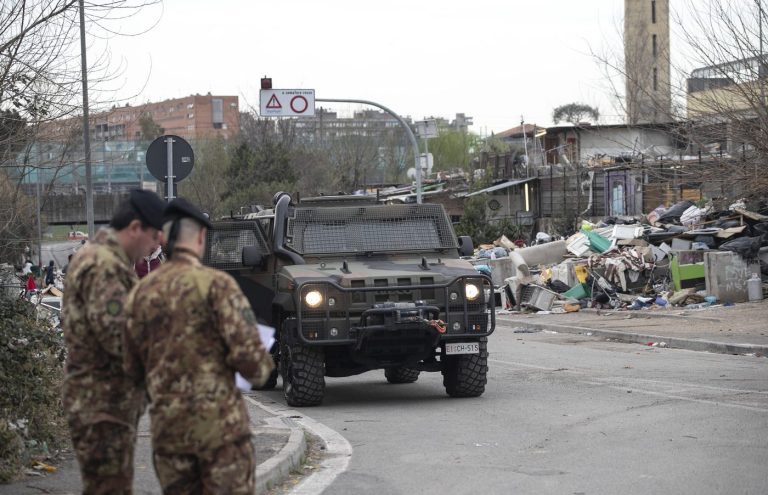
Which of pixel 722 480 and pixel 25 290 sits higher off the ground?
pixel 25 290

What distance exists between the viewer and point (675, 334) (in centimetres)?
2164

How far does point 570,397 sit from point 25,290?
5950mm

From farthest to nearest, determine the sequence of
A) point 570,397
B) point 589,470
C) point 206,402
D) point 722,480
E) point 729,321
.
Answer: point 729,321 < point 570,397 < point 589,470 < point 722,480 < point 206,402

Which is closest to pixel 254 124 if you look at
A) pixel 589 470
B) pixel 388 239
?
pixel 388 239

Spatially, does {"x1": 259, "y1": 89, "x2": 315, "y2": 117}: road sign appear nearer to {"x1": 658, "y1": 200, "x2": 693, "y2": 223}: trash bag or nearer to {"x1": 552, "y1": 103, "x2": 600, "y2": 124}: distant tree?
{"x1": 658, "y1": 200, "x2": 693, "y2": 223}: trash bag

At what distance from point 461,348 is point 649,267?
731 inches

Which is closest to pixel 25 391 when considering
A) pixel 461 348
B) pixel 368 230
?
pixel 461 348

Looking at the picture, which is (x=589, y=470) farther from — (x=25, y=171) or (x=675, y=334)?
(x=675, y=334)

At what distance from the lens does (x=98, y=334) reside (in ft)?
16.7

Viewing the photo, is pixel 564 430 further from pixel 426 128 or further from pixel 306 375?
pixel 426 128

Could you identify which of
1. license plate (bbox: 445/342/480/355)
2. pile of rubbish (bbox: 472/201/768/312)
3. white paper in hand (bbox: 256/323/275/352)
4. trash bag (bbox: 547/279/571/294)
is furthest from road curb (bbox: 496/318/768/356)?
white paper in hand (bbox: 256/323/275/352)

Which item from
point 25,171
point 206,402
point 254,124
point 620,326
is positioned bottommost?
point 620,326

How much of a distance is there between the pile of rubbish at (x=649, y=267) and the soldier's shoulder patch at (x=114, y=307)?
2206 cm

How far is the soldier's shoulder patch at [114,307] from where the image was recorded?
505cm
